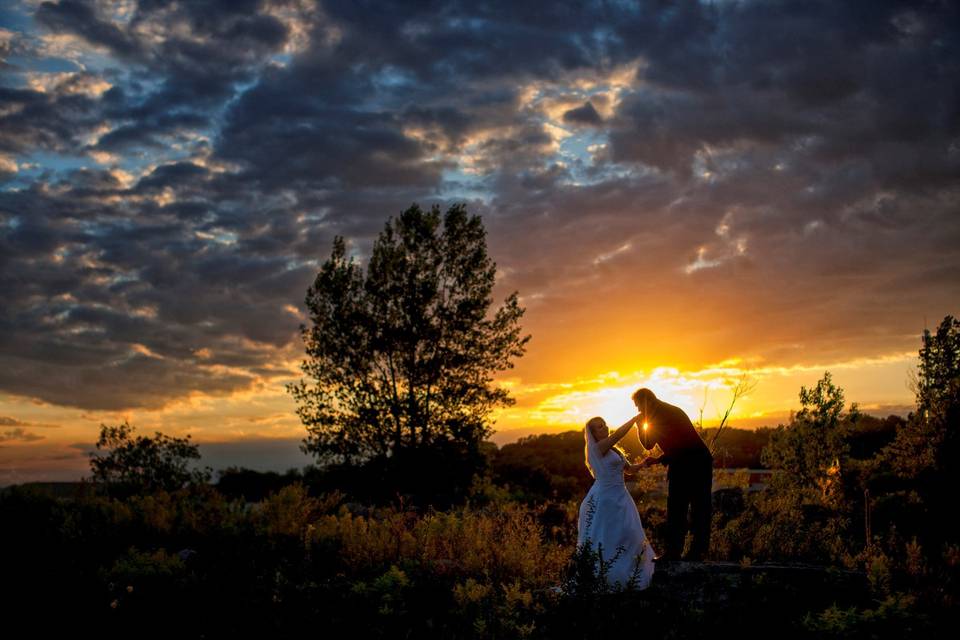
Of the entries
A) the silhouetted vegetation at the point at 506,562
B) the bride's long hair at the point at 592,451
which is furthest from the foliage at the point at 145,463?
the bride's long hair at the point at 592,451

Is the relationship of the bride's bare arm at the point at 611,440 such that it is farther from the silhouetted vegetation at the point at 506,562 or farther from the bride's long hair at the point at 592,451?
the silhouetted vegetation at the point at 506,562

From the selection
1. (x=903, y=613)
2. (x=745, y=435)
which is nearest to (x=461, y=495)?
(x=903, y=613)

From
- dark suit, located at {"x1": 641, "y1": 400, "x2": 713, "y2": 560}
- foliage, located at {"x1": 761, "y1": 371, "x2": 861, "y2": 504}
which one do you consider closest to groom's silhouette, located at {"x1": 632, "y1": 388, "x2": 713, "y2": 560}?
dark suit, located at {"x1": 641, "y1": 400, "x2": 713, "y2": 560}

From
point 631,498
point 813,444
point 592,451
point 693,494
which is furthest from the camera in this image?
point 813,444

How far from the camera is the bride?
949cm

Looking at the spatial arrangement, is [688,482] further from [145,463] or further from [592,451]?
[145,463]

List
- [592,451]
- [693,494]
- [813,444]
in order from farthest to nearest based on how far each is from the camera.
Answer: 1. [813,444]
2. [693,494]
3. [592,451]

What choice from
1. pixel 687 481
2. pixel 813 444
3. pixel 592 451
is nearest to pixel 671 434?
pixel 687 481

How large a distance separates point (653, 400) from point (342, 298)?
50.5 ft

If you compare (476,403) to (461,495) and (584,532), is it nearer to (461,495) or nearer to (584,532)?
(461,495)

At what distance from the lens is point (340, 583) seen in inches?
375

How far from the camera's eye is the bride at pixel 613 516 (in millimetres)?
9495

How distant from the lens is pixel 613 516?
32.0 feet

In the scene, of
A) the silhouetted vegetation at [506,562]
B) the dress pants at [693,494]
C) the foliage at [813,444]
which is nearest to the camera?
the silhouetted vegetation at [506,562]
